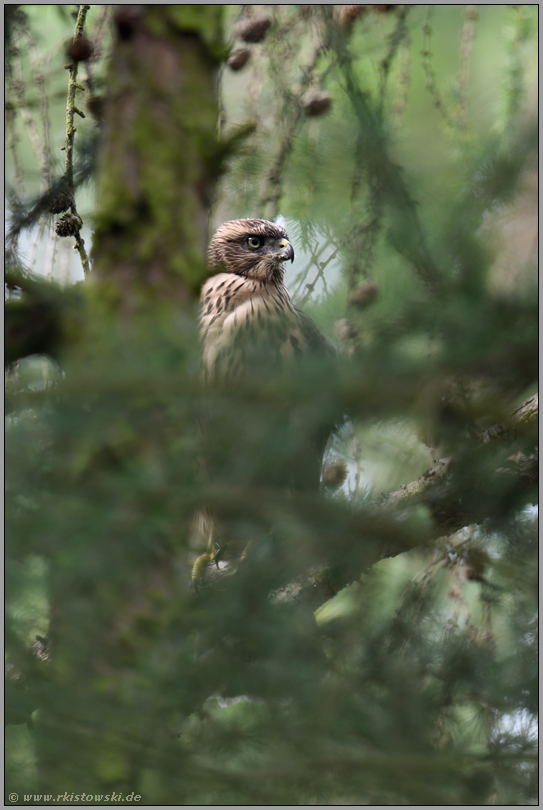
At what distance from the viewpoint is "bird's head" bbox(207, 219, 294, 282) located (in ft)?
10.0

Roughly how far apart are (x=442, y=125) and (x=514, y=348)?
172cm

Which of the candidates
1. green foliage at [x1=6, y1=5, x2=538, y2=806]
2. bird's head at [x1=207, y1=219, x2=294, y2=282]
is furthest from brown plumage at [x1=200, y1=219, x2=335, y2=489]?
green foliage at [x1=6, y1=5, x2=538, y2=806]

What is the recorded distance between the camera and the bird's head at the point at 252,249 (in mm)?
3057

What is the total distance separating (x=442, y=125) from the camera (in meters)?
2.14

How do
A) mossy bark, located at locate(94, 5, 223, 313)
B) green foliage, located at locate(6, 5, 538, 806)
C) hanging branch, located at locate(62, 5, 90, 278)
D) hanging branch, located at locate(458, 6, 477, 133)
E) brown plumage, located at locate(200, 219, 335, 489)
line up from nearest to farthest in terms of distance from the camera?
green foliage, located at locate(6, 5, 538, 806) → hanging branch, located at locate(62, 5, 90, 278) → hanging branch, located at locate(458, 6, 477, 133) → mossy bark, located at locate(94, 5, 223, 313) → brown plumage, located at locate(200, 219, 335, 489)

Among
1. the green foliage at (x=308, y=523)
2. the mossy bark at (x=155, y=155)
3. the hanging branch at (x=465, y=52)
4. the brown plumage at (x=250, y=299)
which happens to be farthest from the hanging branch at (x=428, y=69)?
the green foliage at (x=308, y=523)

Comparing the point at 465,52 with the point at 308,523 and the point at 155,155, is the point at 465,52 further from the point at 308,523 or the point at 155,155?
the point at 308,523

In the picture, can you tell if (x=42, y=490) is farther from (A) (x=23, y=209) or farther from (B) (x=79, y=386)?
(A) (x=23, y=209)

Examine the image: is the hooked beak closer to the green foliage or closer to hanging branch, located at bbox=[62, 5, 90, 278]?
hanging branch, located at bbox=[62, 5, 90, 278]

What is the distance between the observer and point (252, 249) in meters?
3.16

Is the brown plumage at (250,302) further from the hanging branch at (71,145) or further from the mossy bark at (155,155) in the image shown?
the hanging branch at (71,145)

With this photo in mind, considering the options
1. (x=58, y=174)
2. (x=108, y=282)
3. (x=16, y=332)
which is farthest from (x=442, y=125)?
(x=16, y=332)

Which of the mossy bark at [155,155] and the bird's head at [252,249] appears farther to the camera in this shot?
the bird's head at [252,249]

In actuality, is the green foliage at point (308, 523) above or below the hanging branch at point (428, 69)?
below
